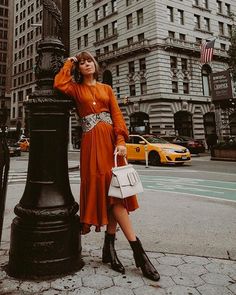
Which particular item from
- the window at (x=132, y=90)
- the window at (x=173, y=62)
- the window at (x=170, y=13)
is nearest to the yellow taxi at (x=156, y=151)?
the window at (x=132, y=90)

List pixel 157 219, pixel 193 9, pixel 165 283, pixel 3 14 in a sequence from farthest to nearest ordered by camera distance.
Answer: pixel 3 14, pixel 193 9, pixel 157 219, pixel 165 283

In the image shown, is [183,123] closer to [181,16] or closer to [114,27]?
[181,16]

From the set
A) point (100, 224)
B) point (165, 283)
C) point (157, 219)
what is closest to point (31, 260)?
point (100, 224)

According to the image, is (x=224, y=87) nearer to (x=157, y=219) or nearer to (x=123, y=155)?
(x=157, y=219)

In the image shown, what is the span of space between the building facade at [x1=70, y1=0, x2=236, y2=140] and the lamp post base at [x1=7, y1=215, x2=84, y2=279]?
102 feet

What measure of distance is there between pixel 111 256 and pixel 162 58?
112 feet

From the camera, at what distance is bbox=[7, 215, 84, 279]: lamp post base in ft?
8.43

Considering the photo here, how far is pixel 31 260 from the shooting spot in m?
2.57

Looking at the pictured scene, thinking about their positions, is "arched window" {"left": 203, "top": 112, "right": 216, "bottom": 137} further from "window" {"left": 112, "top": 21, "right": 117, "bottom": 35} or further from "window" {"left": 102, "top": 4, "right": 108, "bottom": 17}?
"window" {"left": 102, "top": 4, "right": 108, "bottom": 17}

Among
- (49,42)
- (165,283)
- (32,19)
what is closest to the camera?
(165,283)

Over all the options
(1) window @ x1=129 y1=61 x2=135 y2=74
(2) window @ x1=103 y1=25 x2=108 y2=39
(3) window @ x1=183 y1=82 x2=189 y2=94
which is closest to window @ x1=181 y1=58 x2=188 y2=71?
(3) window @ x1=183 y1=82 x2=189 y2=94

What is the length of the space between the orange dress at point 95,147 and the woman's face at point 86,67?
11cm

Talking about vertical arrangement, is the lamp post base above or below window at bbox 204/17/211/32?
below

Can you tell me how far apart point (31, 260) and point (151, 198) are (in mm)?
4319
